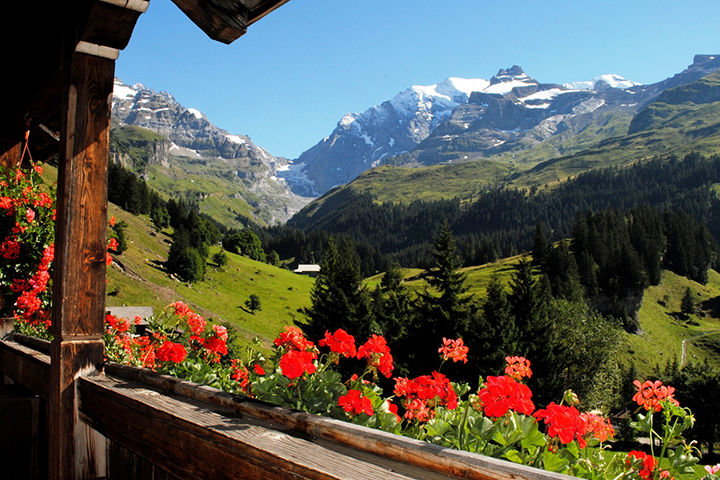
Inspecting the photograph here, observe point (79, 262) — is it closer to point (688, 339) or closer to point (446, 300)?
point (446, 300)

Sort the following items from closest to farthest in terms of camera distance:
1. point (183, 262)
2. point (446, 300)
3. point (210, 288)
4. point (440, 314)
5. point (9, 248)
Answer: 1. point (9, 248)
2. point (440, 314)
3. point (446, 300)
4. point (183, 262)
5. point (210, 288)

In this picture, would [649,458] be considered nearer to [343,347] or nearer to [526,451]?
[526,451]

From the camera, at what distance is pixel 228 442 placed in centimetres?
202

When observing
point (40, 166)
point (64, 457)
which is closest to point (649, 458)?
point (64, 457)

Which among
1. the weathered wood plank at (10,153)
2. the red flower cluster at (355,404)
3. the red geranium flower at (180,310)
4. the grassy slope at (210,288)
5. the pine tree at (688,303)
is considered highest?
the weathered wood plank at (10,153)

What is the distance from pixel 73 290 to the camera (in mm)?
3502

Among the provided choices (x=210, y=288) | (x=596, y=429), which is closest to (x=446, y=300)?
(x=596, y=429)

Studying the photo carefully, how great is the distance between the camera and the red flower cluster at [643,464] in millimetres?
2570

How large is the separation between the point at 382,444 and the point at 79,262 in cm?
283

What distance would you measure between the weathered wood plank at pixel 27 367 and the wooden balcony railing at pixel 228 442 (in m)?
0.87

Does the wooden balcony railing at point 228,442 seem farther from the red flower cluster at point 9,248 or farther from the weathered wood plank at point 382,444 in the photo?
the red flower cluster at point 9,248

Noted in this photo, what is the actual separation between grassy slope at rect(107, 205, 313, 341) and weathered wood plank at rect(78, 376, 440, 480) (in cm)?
5860

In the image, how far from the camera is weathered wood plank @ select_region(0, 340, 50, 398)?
4113 mm

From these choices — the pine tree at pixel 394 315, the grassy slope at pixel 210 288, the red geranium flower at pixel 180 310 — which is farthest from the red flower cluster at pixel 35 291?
the grassy slope at pixel 210 288
